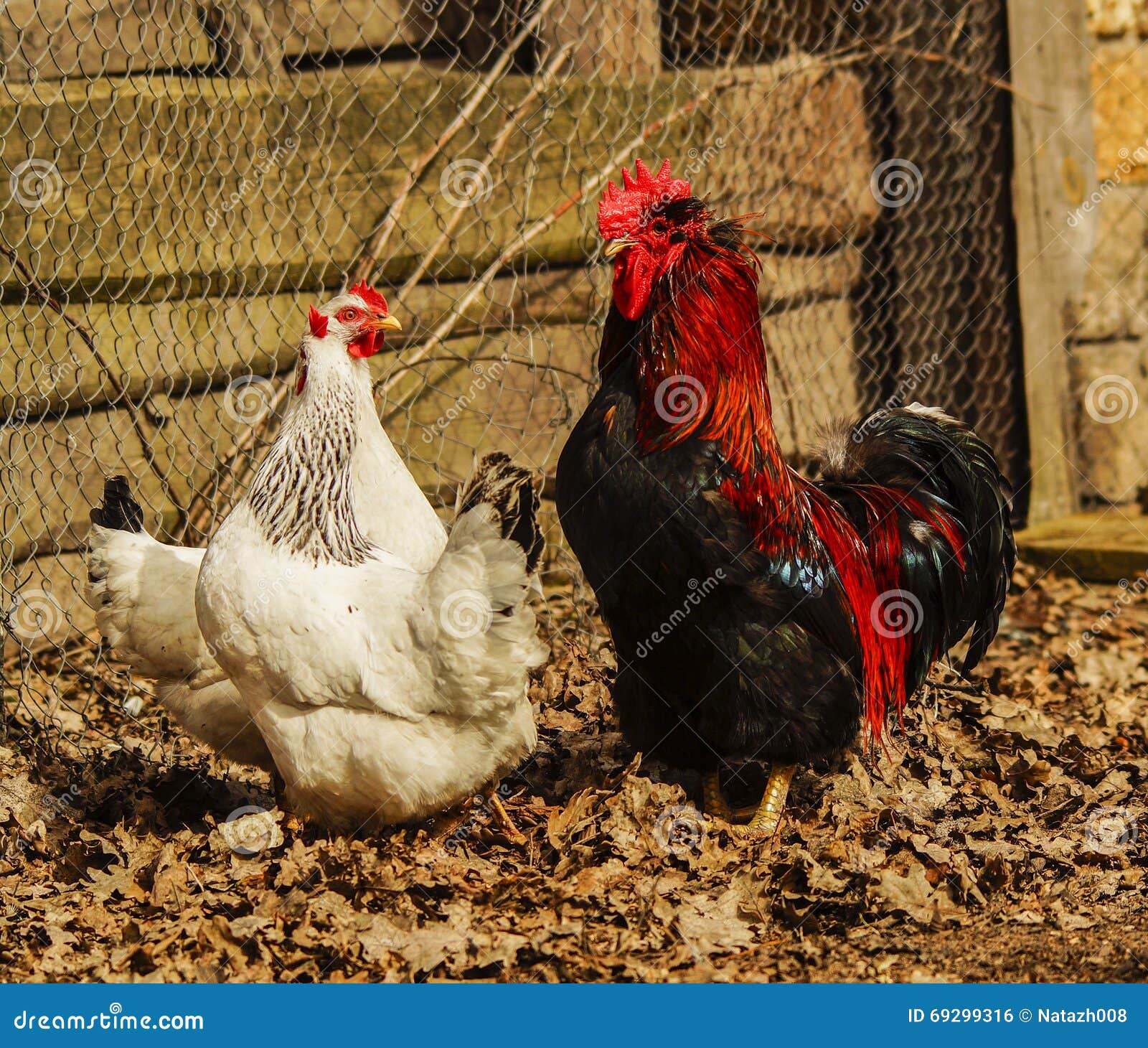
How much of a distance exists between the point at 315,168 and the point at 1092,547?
4378mm

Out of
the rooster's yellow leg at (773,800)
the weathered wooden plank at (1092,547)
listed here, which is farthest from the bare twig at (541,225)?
the weathered wooden plank at (1092,547)

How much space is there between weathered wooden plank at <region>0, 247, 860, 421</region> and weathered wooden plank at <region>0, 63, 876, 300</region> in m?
0.10

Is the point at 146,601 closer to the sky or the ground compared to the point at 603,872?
closer to the sky

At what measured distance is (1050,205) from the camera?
6.68 metres

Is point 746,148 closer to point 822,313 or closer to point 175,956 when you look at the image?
point 822,313

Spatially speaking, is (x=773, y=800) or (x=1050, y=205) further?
(x=1050, y=205)

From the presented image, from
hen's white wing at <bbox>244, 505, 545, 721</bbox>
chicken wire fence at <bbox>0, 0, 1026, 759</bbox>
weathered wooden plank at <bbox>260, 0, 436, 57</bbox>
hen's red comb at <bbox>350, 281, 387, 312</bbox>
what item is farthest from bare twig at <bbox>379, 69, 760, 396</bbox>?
hen's white wing at <bbox>244, 505, 545, 721</bbox>

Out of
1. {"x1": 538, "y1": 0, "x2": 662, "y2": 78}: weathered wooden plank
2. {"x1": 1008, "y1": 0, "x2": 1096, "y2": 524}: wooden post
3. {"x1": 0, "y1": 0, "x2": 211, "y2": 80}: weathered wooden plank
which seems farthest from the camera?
{"x1": 1008, "y1": 0, "x2": 1096, "y2": 524}: wooden post

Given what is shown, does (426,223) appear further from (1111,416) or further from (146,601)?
(1111,416)

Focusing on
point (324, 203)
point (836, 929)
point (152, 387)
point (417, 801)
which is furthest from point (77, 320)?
point (836, 929)

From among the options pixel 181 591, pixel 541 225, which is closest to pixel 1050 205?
pixel 541 225

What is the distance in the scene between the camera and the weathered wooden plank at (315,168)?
4.75 meters

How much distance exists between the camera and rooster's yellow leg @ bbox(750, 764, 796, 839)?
3799 mm

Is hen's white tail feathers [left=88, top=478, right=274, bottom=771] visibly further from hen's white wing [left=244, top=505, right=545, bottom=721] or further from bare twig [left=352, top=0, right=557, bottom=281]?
bare twig [left=352, top=0, right=557, bottom=281]
